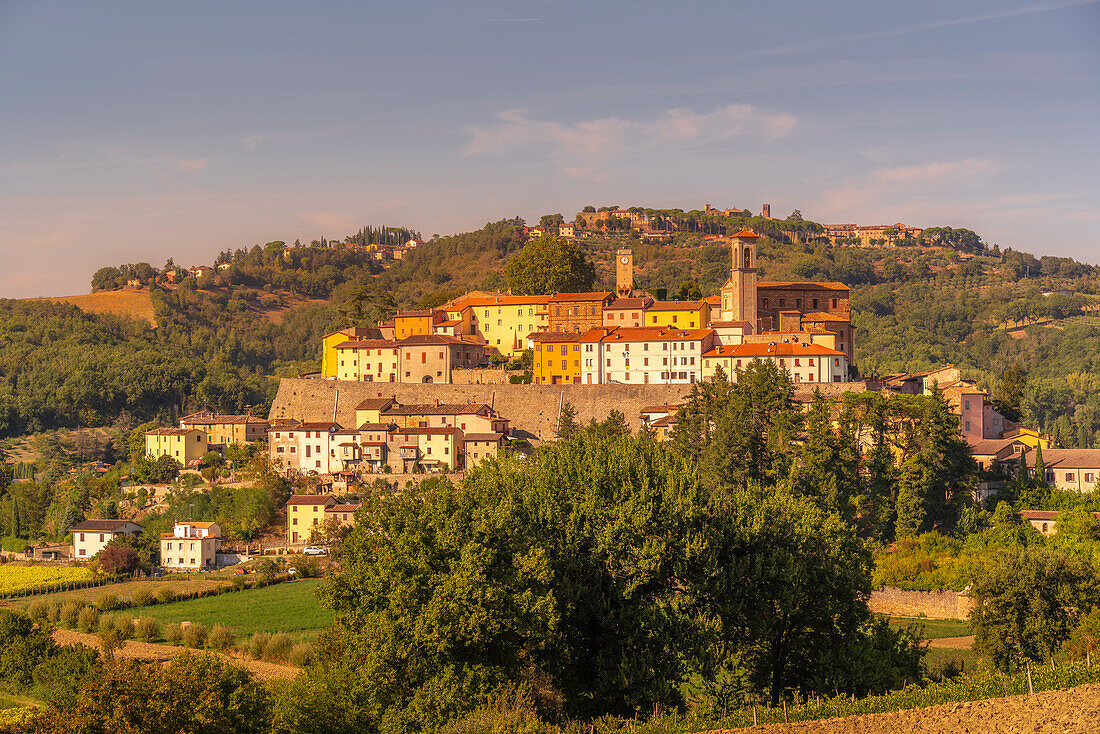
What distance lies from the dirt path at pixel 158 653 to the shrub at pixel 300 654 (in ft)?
0.78

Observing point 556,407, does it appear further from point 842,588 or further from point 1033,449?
point 842,588

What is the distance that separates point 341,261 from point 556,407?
397 ft

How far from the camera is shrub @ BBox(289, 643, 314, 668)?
36844mm

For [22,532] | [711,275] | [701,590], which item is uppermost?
[711,275]

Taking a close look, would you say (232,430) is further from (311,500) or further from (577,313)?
(577,313)

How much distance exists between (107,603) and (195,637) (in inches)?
318

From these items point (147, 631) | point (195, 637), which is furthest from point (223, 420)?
point (195, 637)

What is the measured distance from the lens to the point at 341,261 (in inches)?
6875

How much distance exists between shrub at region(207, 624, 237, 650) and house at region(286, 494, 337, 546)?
1448 centimetres

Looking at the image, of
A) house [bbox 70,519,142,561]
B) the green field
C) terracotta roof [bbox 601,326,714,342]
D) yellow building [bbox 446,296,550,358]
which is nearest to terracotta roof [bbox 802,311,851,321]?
terracotta roof [bbox 601,326,714,342]

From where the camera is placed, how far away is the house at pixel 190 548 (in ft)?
181

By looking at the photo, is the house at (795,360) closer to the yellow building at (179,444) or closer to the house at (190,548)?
the house at (190,548)

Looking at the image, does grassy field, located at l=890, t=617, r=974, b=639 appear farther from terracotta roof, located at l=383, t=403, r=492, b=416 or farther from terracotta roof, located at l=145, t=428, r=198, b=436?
terracotta roof, located at l=145, t=428, r=198, b=436

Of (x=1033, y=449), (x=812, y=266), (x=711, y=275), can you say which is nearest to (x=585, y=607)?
(x=1033, y=449)
